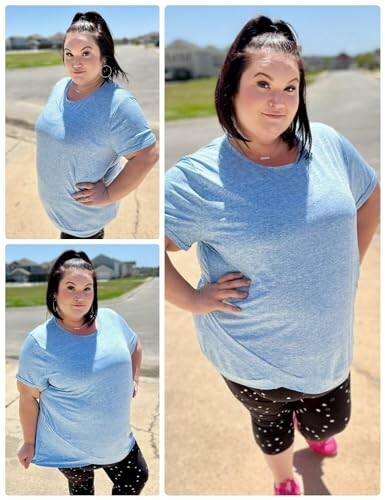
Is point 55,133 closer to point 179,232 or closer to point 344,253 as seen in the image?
point 179,232

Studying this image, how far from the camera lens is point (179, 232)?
1265mm

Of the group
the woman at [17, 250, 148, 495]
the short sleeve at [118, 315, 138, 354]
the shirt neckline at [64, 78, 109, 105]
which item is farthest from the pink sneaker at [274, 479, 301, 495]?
the shirt neckline at [64, 78, 109, 105]

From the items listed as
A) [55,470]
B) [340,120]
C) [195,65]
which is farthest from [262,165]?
[340,120]

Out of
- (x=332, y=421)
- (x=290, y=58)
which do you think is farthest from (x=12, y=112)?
(x=332, y=421)

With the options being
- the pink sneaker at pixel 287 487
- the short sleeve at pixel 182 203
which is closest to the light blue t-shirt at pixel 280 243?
the short sleeve at pixel 182 203

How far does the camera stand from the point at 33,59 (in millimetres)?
1359

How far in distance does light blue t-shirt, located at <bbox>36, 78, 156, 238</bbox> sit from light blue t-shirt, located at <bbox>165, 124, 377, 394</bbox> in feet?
0.44

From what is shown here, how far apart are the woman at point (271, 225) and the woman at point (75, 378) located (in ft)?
0.62

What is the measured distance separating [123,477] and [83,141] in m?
0.84

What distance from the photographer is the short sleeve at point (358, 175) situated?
4.48 feet

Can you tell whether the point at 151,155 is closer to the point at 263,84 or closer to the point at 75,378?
the point at 263,84

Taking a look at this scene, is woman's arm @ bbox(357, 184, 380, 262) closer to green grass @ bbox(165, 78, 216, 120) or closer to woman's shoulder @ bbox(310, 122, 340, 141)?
woman's shoulder @ bbox(310, 122, 340, 141)

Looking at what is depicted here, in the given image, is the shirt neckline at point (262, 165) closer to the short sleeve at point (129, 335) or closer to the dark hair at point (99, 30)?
the dark hair at point (99, 30)

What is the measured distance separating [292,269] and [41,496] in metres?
0.89
